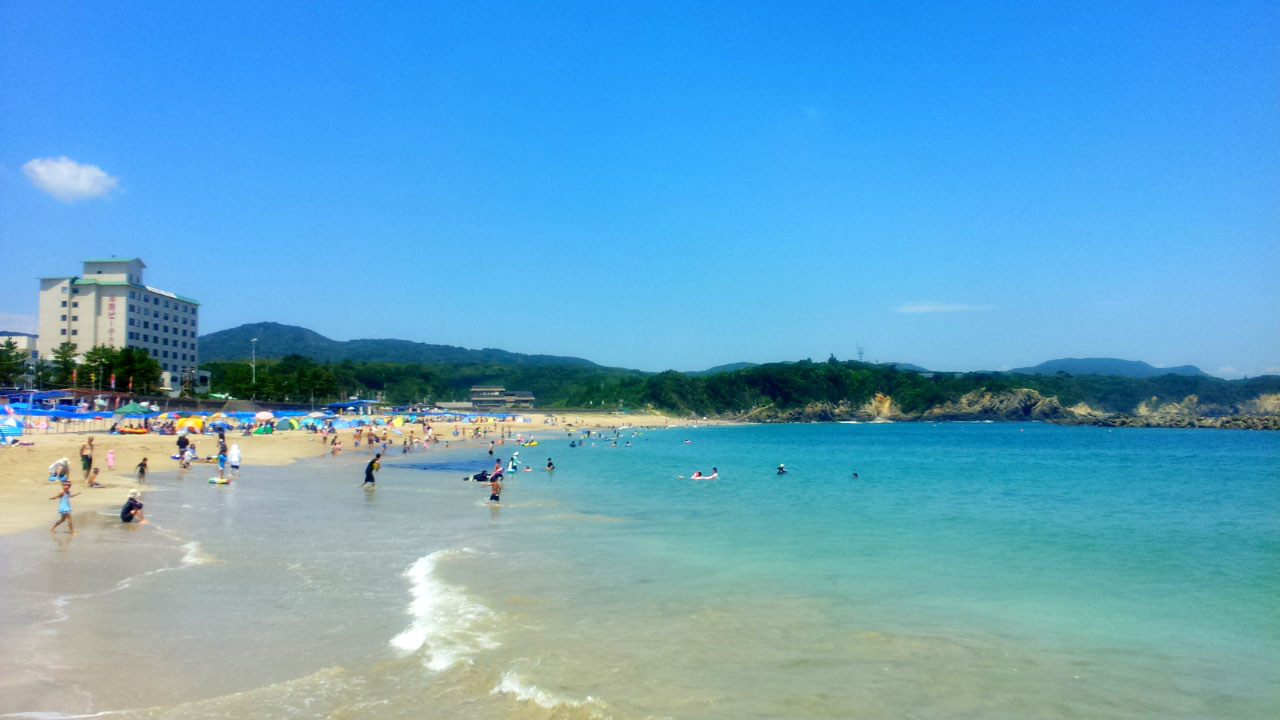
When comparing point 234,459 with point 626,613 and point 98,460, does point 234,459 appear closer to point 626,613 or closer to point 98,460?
point 98,460

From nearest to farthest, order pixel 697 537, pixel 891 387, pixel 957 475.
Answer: pixel 697 537 < pixel 957 475 < pixel 891 387

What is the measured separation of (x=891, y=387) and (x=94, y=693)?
556ft

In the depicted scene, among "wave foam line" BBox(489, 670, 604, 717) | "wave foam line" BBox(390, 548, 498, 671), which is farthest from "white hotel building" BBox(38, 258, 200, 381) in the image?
"wave foam line" BBox(489, 670, 604, 717)

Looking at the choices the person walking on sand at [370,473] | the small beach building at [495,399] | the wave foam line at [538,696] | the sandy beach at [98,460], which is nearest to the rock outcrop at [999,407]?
the small beach building at [495,399]

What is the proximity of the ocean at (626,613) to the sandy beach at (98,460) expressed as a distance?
1569mm

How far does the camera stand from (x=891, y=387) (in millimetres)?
164500

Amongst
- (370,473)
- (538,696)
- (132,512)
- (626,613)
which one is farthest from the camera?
(370,473)

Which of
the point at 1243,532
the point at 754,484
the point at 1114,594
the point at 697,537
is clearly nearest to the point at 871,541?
the point at 697,537

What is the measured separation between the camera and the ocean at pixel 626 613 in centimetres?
749

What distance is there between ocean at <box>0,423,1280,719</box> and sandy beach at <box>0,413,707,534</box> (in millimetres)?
1569

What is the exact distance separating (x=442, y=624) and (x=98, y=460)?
2706cm

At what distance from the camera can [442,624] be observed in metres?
9.70

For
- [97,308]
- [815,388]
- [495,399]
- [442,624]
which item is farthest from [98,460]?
[815,388]

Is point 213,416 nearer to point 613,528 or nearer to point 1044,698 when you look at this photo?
point 613,528
